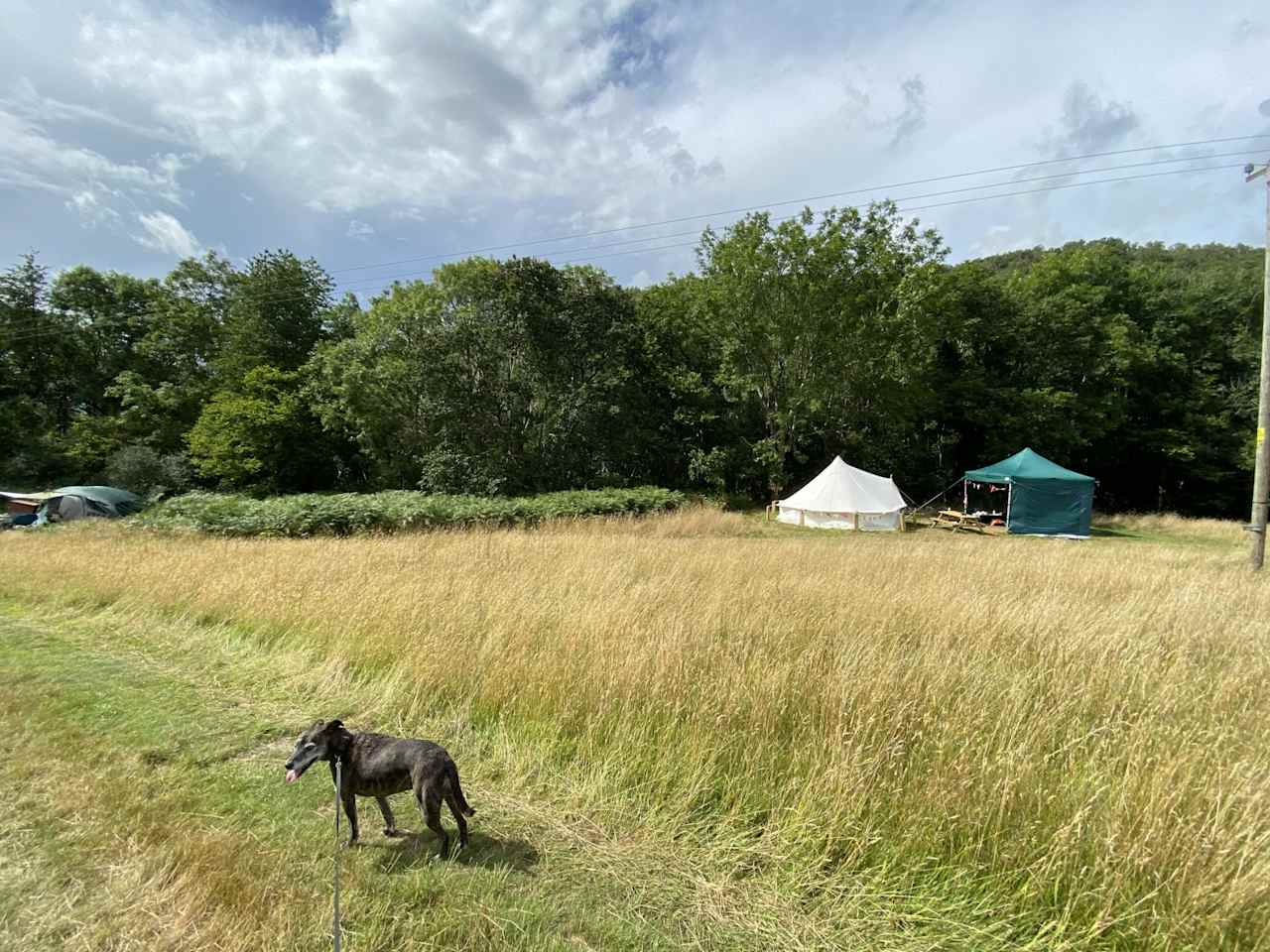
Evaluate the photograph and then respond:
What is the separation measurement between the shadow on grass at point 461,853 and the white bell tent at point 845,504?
18.5m

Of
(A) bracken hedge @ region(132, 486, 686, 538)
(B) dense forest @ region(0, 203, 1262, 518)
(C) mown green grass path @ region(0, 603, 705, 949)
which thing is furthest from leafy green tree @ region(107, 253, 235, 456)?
(C) mown green grass path @ region(0, 603, 705, 949)

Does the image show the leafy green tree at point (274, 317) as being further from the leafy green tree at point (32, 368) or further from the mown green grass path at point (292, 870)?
the mown green grass path at point (292, 870)

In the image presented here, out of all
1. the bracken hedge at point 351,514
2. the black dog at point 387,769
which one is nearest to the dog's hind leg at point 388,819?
the black dog at point 387,769

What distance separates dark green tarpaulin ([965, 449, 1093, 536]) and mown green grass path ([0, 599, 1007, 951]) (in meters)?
22.9

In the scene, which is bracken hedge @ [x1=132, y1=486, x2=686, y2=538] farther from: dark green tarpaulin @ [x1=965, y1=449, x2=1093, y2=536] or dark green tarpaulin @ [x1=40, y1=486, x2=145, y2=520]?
dark green tarpaulin @ [x1=965, y1=449, x2=1093, y2=536]

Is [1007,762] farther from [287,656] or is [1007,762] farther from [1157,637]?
[287,656]

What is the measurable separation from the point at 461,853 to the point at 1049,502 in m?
24.4

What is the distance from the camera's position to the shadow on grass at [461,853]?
2.24 metres

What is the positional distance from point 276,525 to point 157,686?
9533 millimetres

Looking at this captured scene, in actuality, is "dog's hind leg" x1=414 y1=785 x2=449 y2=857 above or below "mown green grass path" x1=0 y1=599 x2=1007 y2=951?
above

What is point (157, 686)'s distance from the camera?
4.15 m

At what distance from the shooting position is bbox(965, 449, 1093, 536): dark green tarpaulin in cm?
1997

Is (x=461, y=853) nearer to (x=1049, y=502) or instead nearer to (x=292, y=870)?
(x=292, y=870)

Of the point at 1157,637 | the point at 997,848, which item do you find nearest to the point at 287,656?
the point at 997,848
